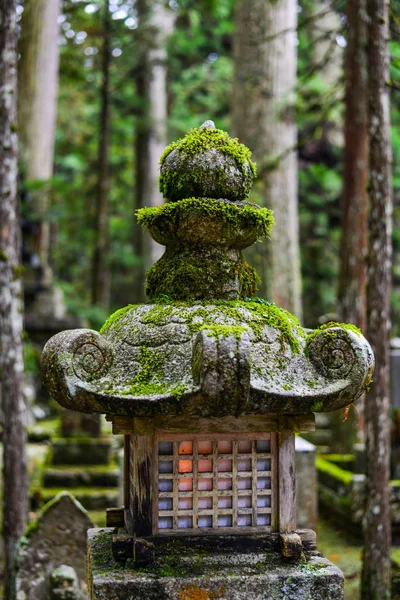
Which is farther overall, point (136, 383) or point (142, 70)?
point (142, 70)

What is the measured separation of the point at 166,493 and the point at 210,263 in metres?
1.36

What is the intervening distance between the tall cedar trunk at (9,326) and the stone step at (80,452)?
4.04m

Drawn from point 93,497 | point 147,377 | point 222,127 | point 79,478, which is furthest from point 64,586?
point 222,127

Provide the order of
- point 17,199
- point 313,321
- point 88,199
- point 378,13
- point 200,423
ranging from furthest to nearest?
point 88,199
point 313,321
point 17,199
point 378,13
point 200,423

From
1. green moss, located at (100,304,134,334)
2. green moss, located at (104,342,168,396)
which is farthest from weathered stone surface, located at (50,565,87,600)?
green moss, located at (104,342,168,396)

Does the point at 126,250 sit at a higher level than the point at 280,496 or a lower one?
higher

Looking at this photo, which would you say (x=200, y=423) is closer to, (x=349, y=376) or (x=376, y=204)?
(x=349, y=376)

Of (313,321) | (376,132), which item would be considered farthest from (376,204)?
(313,321)

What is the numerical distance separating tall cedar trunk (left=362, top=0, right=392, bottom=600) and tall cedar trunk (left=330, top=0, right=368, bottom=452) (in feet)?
12.4

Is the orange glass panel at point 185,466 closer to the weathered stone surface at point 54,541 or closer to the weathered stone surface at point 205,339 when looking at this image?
the weathered stone surface at point 205,339

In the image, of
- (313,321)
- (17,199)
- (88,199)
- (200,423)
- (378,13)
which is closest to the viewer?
(200,423)

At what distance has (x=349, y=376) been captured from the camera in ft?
11.8

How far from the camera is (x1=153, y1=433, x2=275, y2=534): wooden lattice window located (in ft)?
12.7

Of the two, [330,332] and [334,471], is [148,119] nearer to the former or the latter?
[334,471]
